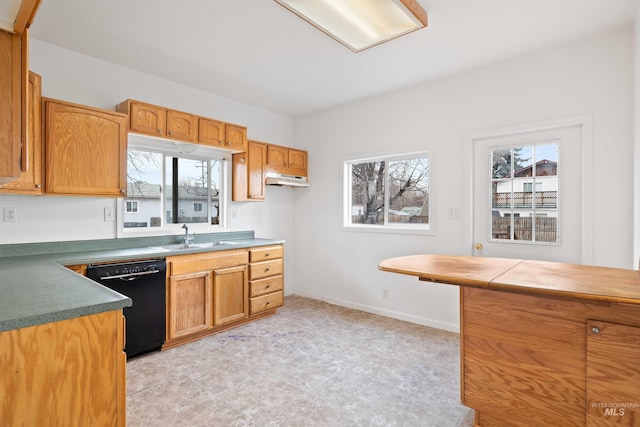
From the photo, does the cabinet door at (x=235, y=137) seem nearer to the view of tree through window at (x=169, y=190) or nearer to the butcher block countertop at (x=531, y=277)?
the view of tree through window at (x=169, y=190)

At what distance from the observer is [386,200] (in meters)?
4.09

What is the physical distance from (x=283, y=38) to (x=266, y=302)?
2751mm

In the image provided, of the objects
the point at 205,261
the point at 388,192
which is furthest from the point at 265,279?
the point at 388,192

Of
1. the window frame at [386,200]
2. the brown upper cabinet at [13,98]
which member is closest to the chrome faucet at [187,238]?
the window frame at [386,200]

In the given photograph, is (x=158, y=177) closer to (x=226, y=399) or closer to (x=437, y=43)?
(x=226, y=399)

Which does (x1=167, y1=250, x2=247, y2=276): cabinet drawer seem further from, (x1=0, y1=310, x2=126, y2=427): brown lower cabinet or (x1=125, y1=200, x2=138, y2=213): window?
(x1=0, y1=310, x2=126, y2=427): brown lower cabinet

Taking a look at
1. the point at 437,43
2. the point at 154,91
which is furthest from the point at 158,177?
the point at 437,43

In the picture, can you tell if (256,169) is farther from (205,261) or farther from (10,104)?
(10,104)

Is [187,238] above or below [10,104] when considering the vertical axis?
below

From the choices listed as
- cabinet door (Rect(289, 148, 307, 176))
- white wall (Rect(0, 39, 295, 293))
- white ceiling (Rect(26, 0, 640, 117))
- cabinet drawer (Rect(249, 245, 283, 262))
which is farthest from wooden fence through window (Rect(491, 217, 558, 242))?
white wall (Rect(0, 39, 295, 293))

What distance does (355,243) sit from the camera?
4.24 meters

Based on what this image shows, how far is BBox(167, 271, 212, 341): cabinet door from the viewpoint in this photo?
299 centimetres

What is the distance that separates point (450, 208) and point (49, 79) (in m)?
3.88

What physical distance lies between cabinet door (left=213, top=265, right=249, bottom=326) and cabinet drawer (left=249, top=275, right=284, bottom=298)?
2.9 inches
